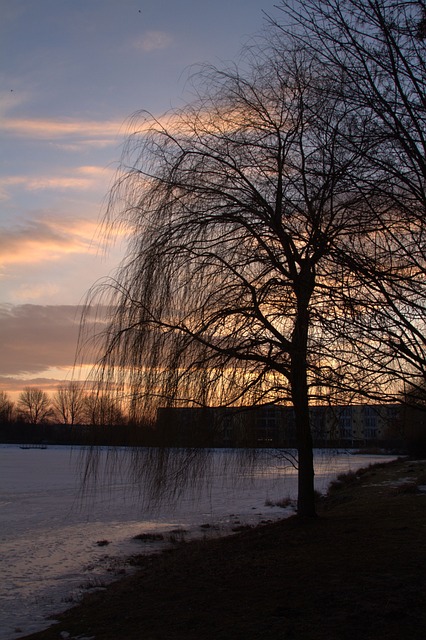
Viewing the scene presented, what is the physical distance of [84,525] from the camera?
711 inches

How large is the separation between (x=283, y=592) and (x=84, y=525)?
40.4 feet

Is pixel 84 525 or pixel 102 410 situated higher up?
pixel 102 410

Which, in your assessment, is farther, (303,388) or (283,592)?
(303,388)

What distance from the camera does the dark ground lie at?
569cm

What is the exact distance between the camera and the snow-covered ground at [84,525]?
9734 mm

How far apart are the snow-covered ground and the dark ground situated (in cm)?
106

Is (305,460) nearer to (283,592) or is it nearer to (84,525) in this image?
(283,592)

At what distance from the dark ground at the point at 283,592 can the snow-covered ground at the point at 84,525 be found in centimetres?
106

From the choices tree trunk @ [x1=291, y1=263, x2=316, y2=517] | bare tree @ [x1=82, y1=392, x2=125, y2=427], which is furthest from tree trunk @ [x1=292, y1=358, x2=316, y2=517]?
bare tree @ [x1=82, y1=392, x2=125, y2=427]

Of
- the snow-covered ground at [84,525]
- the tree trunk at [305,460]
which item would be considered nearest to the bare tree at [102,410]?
the snow-covered ground at [84,525]

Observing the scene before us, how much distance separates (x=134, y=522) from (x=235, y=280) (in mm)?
12483

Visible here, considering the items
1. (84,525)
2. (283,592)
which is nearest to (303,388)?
(283,592)

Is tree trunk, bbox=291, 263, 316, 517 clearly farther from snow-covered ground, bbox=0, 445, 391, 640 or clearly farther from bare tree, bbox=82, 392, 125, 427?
bare tree, bbox=82, 392, 125, 427

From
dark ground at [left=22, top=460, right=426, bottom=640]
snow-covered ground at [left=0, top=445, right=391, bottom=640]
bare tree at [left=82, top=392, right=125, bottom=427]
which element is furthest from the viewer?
snow-covered ground at [left=0, top=445, right=391, bottom=640]
